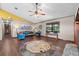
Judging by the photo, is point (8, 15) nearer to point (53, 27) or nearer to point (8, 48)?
point (8, 48)

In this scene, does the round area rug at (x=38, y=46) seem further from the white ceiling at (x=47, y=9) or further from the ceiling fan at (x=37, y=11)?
the ceiling fan at (x=37, y=11)

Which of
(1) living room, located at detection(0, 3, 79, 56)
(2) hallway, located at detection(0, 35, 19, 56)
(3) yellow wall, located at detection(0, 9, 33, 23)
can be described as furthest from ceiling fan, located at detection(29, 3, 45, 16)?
(2) hallway, located at detection(0, 35, 19, 56)

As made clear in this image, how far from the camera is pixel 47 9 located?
2.63 meters

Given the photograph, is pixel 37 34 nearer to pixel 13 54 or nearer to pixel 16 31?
pixel 16 31

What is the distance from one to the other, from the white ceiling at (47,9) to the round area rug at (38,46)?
0.40 meters

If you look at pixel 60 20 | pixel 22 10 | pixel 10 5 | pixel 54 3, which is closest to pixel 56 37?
pixel 60 20

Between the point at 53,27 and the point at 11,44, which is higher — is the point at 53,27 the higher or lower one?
the higher one

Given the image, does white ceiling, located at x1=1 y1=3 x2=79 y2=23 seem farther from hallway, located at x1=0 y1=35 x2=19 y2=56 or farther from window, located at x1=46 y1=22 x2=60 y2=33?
hallway, located at x1=0 y1=35 x2=19 y2=56

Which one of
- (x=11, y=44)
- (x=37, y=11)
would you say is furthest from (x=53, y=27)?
(x=11, y=44)

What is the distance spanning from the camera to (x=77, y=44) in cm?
259

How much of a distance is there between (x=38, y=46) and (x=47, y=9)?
69cm

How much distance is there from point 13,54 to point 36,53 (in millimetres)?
411

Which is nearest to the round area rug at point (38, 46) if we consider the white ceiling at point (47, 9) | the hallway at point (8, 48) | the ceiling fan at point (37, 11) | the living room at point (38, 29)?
the living room at point (38, 29)

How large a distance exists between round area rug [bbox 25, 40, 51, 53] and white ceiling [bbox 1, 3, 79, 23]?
402 mm
